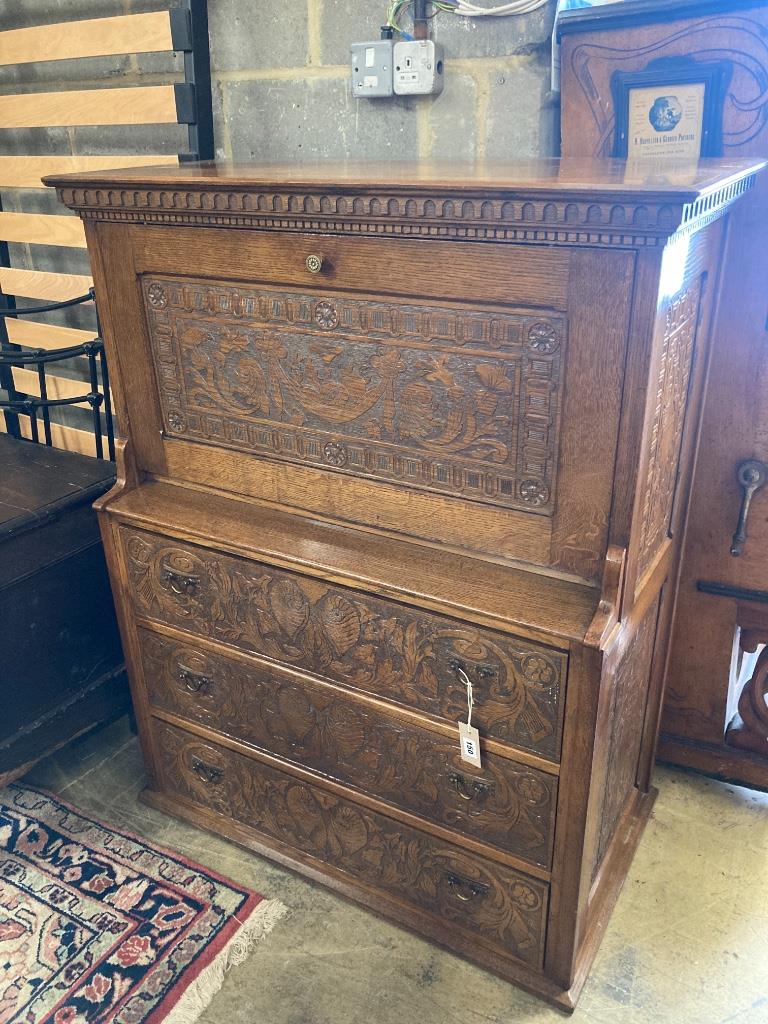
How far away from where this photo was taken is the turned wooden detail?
1021 mm

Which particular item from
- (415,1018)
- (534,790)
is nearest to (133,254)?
(534,790)

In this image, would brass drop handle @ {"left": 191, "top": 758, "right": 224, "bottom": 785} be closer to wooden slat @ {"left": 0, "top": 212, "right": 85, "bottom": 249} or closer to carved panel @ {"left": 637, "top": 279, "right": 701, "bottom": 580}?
carved panel @ {"left": 637, "top": 279, "right": 701, "bottom": 580}

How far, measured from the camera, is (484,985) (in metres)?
1.52

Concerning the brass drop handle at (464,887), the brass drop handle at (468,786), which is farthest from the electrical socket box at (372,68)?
the brass drop handle at (464,887)

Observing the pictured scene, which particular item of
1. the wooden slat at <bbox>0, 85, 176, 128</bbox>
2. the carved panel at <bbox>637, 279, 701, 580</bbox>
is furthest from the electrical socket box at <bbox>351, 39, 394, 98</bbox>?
the carved panel at <bbox>637, 279, 701, 580</bbox>

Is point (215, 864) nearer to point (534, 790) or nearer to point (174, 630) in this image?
point (174, 630)

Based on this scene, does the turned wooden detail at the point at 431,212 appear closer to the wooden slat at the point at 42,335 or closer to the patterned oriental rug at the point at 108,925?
the wooden slat at the point at 42,335

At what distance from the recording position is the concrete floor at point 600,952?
1475mm

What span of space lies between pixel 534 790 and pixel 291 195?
3.25ft

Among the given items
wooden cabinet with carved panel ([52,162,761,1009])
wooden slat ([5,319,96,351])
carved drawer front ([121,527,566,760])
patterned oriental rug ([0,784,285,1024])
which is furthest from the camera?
wooden slat ([5,319,96,351])

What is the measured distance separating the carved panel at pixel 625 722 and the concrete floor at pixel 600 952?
161 millimetres

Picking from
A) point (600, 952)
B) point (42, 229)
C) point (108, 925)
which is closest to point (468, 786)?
point (600, 952)

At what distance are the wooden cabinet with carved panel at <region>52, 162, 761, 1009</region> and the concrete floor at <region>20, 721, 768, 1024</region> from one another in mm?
49

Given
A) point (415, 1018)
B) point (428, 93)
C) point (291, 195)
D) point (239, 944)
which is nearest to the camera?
point (291, 195)
